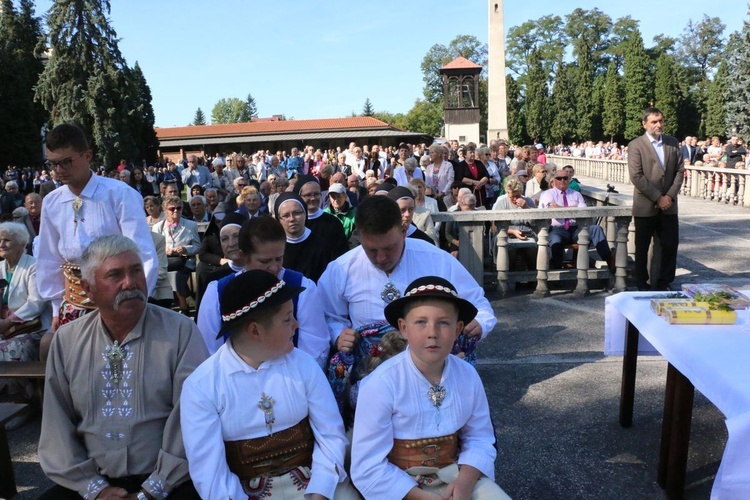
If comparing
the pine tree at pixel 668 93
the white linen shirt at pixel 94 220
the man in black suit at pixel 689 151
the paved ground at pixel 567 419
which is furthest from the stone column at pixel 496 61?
the white linen shirt at pixel 94 220

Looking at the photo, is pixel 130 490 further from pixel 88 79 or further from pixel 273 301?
pixel 88 79

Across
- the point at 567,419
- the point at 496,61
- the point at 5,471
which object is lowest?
the point at 567,419

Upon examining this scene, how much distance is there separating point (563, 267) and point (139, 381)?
21.6 feet

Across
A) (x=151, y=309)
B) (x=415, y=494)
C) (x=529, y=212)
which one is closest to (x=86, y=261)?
(x=151, y=309)

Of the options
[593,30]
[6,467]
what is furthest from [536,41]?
[6,467]

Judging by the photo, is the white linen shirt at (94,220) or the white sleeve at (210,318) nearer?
the white sleeve at (210,318)

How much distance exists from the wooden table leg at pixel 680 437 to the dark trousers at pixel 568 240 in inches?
192

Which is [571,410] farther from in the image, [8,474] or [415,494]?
[8,474]

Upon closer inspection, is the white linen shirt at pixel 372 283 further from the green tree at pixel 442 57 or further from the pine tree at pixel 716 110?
the green tree at pixel 442 57

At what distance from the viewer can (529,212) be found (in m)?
7.90

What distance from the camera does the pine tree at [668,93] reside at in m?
54.6

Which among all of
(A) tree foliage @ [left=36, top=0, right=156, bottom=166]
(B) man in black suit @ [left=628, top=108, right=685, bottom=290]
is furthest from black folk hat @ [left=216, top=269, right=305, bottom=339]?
(A) tree foliage @ [left=36, top=0, right=156, bottom=166]

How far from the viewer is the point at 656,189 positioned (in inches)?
286

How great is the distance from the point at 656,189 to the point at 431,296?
5568 millimetres
